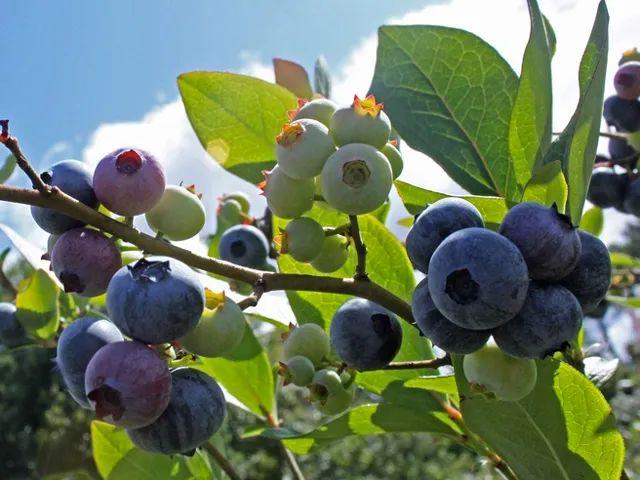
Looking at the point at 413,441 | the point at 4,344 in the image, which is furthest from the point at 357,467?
the point at 4,344

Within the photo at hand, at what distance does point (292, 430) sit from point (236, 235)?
743 mm

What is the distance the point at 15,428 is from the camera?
62.7 ft

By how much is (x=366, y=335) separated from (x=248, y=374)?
2.53ft

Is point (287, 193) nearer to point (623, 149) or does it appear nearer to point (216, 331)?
point (216, 331)

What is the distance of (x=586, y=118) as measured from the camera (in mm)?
946

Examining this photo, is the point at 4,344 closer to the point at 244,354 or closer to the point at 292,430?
the point at 244,354

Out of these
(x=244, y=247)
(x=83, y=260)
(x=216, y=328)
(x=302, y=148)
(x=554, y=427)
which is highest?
(x=302, y=148)

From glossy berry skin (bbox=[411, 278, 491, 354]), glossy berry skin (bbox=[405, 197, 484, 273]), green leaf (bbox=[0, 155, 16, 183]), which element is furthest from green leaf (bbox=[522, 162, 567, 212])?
green leaf (bbox=[0, 155, 16, 183])

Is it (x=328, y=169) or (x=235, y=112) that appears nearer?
(x=328, y=169)

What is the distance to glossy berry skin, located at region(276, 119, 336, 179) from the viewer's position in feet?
3.47

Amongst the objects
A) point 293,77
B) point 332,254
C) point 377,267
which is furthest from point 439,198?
point 293,77

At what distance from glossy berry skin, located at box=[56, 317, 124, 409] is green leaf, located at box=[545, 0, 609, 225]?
656 millimetres

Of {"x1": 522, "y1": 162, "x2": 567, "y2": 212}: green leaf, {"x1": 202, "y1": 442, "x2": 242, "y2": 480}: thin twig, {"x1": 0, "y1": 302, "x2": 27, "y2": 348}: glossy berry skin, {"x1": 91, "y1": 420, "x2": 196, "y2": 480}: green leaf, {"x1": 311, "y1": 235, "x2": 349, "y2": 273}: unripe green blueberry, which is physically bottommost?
{"x1": 202, "y1": 442, "x2": 242, "y2": 480}: thin twig

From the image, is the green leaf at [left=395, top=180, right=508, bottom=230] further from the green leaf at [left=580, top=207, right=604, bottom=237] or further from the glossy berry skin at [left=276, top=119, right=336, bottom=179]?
the green leaf at [left=580, top=207, right=604, bottom=237]
